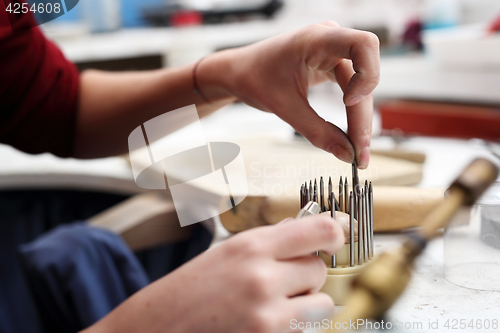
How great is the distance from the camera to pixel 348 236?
0.87ft

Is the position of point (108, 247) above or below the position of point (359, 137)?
below

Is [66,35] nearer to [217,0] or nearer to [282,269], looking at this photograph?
[217,0]

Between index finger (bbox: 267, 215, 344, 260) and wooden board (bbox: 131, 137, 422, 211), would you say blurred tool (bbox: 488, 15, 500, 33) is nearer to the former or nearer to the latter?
wooden board (bbox: 131, 137, 422, 211)

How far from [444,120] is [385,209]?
38 cm

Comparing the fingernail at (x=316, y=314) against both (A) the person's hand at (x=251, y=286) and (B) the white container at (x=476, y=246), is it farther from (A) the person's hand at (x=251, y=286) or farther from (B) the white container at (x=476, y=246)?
(B) the white container at (x=476, y=246)

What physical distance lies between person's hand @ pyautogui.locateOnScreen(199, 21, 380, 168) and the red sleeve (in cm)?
19

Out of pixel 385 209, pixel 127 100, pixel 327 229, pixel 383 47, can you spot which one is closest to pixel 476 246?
pixel 385 209

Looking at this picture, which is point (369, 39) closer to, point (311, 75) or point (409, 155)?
point (311, 75)

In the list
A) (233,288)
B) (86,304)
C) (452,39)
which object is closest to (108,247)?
(86,304)

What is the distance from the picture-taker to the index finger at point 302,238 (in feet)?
0.62

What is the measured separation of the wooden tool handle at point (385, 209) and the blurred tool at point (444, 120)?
1.04 feet

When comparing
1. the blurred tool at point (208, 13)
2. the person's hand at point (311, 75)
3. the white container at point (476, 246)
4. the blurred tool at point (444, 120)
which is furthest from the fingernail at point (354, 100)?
the blurred tool at point (208, 13)

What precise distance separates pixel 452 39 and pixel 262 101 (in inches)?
19.6

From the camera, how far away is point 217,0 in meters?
1.20
